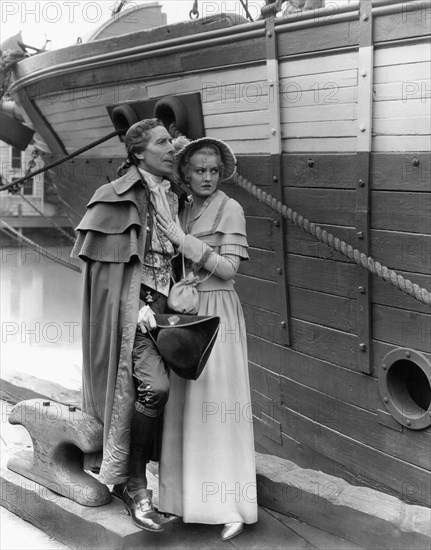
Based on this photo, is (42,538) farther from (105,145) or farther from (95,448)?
(105,145)

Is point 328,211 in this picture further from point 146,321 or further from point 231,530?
point 231,530

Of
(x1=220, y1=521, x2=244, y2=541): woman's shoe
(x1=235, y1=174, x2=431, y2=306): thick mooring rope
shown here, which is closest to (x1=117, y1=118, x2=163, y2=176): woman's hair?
(x1=235, y1=174, x2=431, y2=306): thick mooring rope

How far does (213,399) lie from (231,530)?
19.3 inches

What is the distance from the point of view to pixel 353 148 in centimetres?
371

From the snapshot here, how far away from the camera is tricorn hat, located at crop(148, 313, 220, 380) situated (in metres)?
2.70

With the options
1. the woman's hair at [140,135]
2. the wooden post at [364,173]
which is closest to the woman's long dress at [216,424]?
the woman's hair at [140,135]

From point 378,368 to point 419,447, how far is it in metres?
0.42

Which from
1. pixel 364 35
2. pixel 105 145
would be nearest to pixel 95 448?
pixel 364 35

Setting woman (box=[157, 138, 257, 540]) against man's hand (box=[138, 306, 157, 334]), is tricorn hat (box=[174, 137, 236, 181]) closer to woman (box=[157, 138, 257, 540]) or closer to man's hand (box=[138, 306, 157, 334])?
woman (box=[157, 138, 257, 540])

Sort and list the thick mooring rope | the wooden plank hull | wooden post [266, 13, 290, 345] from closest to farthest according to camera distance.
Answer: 1. the thick mooring rope
2. the wooden plank hull
3. wooden post [266, 13, 290, 345]

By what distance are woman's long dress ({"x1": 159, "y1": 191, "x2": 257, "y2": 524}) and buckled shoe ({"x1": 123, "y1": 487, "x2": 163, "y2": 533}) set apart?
6 centimetres

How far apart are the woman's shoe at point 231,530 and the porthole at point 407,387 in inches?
44.3

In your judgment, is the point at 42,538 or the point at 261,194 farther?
the point at 261,194

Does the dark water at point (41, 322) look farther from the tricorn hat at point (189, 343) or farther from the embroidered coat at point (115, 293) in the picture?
the tricorn hat at point (189, 343)
